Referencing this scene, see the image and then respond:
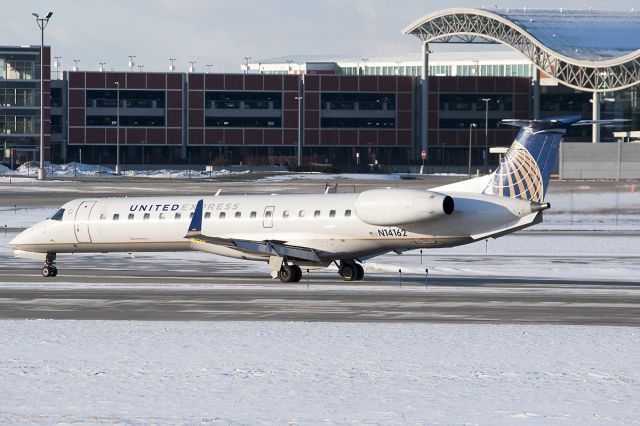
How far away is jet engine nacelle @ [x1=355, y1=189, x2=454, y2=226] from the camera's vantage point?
32.8m

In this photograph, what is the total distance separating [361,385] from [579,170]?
88287mm

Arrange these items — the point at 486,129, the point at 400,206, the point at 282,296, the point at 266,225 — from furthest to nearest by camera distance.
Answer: the point at 486,129 < the point at 266,225 < the point at 400,206 < the point at 282,296

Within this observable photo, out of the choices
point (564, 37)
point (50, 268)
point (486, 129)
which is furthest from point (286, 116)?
point (50, 268)

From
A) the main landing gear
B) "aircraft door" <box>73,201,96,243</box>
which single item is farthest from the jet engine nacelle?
"aircraft door" <box>73,201,96,243</box>

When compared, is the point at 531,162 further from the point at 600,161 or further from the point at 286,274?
the point at 600,161

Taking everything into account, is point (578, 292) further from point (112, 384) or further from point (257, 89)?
point (257, 89)

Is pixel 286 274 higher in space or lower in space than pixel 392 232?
lower

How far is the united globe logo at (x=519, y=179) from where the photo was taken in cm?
3334

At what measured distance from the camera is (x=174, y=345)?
21.8 m

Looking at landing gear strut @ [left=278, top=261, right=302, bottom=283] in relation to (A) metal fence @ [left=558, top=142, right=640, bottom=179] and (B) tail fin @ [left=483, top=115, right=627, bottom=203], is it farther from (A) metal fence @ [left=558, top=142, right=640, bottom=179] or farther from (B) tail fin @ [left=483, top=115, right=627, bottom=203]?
(A) metal fence @ [left=558, top=142, right=640, bottom=179]

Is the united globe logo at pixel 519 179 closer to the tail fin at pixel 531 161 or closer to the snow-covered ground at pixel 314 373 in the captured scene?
the tail fin at pixel 531 161

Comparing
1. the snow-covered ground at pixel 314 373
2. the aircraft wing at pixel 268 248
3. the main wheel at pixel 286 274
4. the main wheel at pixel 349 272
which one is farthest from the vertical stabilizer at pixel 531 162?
the snow-covered ground at pixel 314 373

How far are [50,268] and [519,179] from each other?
1458 centimetres

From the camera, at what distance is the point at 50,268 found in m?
38.0
